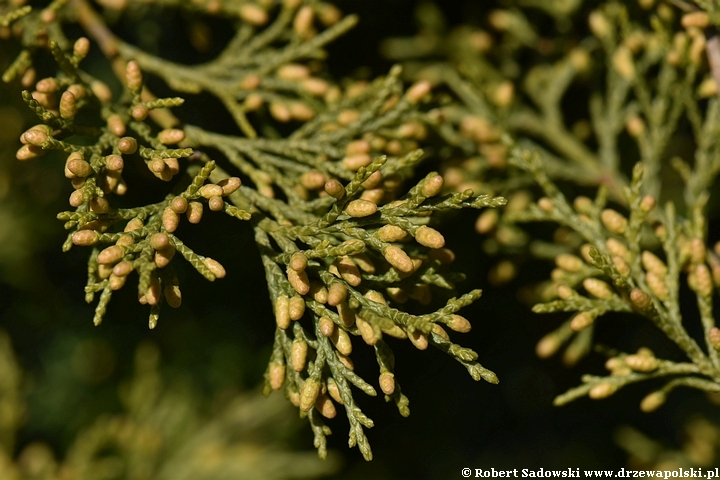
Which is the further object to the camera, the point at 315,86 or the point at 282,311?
the point at 315,86

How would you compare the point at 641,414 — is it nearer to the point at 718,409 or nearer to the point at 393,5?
the point at 718,409

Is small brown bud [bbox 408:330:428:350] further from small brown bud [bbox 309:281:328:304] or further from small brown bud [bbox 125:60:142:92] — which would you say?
small brown bud [bbox 125:60:142:92]

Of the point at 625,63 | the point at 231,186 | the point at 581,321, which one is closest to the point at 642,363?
the point at 581,321

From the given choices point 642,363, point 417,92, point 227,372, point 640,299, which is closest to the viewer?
point 640,299

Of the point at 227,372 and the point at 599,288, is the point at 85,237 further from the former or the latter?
the point at 227,372

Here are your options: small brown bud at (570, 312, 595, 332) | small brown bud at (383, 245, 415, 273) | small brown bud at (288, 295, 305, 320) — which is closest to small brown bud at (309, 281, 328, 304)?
small brown bud at (288, 295, 305, 320)

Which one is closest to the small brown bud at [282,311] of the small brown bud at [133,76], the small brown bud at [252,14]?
the small brown bud at [133,76]

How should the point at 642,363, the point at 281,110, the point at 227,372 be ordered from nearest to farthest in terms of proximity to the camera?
1. the point at 642,363
2. the point at 281,110
3. the point at 227,372

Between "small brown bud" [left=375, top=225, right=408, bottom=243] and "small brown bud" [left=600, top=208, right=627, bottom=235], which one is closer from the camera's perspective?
"small brown bud" [left=375, top=225, right=408, bottom=243]

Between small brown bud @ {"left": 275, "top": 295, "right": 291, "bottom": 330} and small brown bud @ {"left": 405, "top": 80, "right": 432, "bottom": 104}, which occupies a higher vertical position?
small brown bud @ {"left": 405, "top": 80, "right": 432, "bottom": 104}
